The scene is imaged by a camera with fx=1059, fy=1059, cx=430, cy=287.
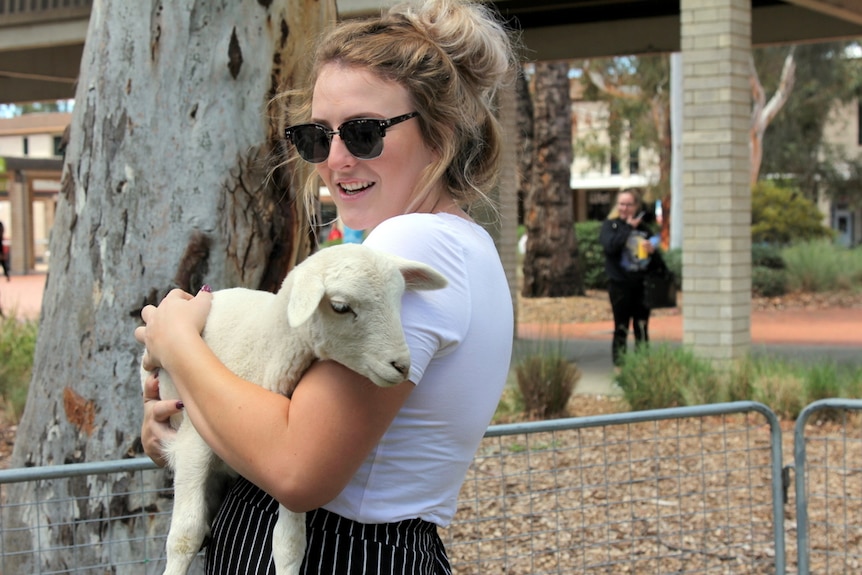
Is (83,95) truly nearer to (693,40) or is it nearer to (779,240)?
(693,40)

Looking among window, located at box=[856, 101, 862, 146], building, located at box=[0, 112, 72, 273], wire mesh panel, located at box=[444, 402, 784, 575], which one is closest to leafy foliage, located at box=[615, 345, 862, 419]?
wire mesh panel, located at box=[444, 402, 784, 575]

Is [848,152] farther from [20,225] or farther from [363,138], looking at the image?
[363,138]

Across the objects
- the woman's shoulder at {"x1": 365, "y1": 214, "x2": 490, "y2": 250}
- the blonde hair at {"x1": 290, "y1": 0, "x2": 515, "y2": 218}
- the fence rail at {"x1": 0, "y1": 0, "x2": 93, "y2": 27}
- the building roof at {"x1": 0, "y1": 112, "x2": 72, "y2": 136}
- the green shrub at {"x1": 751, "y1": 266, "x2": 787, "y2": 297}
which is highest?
the building roof at {"x1": 0, "y1": 112, "x2": 72, "y2": 136}

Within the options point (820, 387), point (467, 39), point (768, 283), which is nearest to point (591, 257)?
point (768, 283)

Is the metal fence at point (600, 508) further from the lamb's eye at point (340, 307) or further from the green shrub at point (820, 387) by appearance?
the lamb's eye at point (340, 307)

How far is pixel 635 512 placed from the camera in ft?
20.1

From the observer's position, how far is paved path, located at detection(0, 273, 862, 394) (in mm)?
11367

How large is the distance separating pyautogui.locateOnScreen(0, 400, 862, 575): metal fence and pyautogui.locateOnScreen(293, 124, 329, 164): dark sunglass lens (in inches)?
47.3

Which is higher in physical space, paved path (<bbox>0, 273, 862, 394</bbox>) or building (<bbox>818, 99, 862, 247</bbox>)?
building (<bbox>818, 99, 862, 247</bbox>)

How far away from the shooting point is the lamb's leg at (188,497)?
6.15 ft

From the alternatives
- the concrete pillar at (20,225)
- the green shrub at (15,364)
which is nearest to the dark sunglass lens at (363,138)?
the green shrub at (15,364)

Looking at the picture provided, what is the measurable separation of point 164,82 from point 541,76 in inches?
688

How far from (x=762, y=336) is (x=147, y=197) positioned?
1319 centimetres

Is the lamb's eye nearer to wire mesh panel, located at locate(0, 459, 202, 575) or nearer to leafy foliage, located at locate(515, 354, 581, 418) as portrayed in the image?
wire mesh panel, located at locate(0, 459, 202, 575)
